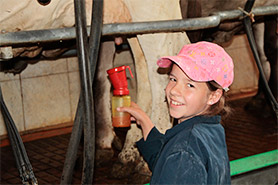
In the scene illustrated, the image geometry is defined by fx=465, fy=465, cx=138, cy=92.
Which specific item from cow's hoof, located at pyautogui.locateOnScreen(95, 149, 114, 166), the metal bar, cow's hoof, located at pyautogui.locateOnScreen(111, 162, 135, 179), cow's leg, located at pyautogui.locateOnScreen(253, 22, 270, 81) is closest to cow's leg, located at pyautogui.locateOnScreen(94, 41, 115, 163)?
cow's hoof, located at pyautogui.locateOnScreen(95, 149, 114, 166)

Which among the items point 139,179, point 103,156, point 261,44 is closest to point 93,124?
point 139,179

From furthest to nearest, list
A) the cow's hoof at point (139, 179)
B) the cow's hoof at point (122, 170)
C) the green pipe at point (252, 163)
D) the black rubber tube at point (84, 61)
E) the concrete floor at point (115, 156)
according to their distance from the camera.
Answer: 1. the concrete floor at point (115, 156)
2. the cow's hoof at point (122, 170)
3. the cow's hoof at point (139, 179)
4. the green pipe at point (252, 163)
5. the black rubber tube at point (84, 61)

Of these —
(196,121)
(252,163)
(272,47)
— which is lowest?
(252,163)

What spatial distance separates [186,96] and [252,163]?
959 mm

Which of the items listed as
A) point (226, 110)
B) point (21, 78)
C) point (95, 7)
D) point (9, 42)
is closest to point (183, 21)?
point (226, 110)

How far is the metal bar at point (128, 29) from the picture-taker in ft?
5.73

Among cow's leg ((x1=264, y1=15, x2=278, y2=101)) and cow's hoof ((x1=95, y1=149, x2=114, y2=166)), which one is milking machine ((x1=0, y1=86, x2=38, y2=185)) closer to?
cow's hoof ((x1=95, y1=149, x2=114, y2=166))

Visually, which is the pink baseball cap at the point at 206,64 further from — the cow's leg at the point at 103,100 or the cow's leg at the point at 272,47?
the cow's leg at the point at 272,47

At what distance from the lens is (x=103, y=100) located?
3.08 meters

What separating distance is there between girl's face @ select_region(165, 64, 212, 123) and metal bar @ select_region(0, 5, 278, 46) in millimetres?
498

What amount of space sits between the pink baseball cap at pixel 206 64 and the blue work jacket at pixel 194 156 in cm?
13

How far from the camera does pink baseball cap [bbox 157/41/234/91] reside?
150cm

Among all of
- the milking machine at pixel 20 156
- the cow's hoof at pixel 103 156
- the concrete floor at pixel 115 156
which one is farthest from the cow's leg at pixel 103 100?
the milking machine at pixel 20 156

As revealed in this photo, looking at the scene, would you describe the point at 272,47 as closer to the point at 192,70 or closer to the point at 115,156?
the point at 115,156
